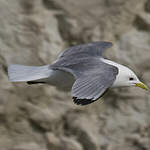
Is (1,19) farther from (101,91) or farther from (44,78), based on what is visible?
(101,91)

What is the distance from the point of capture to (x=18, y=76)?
3672mm

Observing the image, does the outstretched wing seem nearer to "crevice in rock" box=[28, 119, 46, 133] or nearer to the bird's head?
the bird's head

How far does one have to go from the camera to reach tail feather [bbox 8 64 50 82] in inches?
143

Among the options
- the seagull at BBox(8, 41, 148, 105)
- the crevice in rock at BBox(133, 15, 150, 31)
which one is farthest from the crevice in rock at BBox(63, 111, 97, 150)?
the crevice in rock at BBox(133, 15, 150, 31)

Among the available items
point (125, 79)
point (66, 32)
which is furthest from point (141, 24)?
point (125, 79)

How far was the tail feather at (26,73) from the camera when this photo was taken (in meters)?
3.62

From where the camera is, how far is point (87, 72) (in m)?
3.42

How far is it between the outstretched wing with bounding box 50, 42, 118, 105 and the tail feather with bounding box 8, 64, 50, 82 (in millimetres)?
102

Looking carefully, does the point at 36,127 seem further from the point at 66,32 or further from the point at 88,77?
the point at 88,77

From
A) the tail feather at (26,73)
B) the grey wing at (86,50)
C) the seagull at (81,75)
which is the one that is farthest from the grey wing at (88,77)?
the grey wing at (86,50)

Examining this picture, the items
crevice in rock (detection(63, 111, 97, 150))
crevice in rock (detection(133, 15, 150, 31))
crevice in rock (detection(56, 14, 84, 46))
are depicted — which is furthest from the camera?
crevice in rock (detection(133, 15, 150, 31))

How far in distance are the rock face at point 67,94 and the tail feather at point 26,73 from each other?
1.26m

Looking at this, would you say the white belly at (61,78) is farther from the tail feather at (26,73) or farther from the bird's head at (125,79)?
the bird's head at (125,79)

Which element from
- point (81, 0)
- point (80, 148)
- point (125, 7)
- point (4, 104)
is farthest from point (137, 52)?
point (4, 104)
